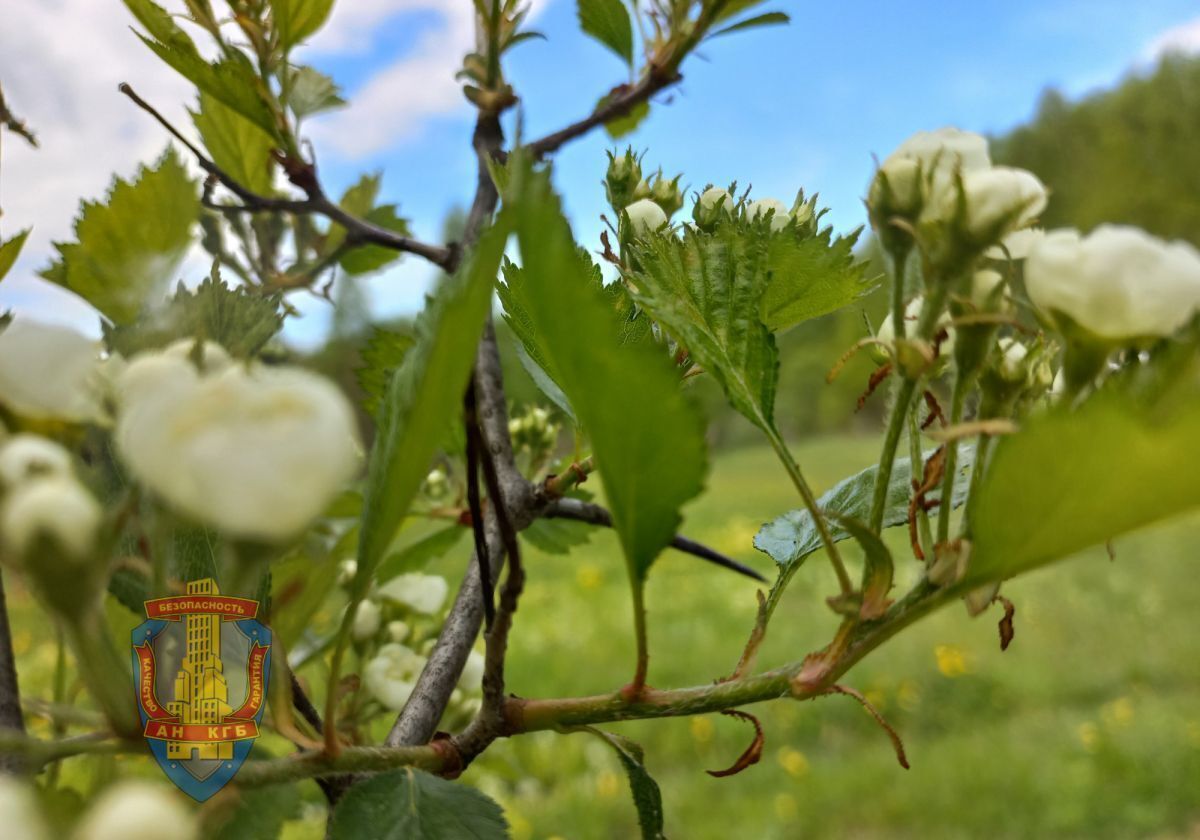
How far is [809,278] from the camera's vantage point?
376mm

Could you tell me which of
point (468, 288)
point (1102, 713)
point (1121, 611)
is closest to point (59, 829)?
point (468, 288)

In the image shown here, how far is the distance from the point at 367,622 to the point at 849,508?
33 cm

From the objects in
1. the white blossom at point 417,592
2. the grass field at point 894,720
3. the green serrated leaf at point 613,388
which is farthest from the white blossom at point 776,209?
the grass field at point 894,720

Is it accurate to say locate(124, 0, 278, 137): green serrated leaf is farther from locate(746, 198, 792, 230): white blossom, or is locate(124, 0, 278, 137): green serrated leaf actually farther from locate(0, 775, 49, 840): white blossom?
locate(0, 775, 49, 840): white blossom

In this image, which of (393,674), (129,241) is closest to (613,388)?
(129,241)

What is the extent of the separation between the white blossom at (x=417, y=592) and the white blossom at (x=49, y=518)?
407 mm

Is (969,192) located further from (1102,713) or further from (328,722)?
(1102,713)

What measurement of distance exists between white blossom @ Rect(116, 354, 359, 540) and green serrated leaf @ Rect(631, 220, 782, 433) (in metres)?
0.13

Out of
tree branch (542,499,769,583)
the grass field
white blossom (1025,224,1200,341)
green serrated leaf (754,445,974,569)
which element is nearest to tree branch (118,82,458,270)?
tree branch (542,499,769,583)

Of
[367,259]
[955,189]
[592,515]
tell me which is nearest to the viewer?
[955,189]

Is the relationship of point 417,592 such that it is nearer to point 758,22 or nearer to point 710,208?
point 710,208

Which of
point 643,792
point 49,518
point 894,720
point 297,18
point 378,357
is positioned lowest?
point 894,720

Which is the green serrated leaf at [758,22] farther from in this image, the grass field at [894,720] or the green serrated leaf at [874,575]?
the grass field at [894,720]

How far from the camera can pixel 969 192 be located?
28 centimetres
